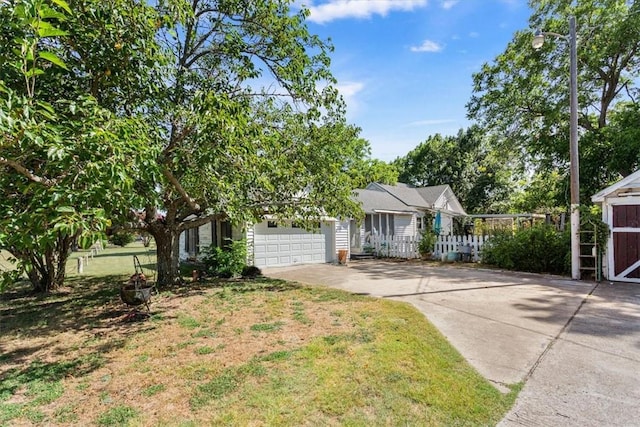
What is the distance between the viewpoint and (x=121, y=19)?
16.5 feet

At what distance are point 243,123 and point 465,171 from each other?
101 feet

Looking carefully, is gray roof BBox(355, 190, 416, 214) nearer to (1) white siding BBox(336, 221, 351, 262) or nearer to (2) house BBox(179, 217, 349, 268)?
(1) white siding BBox(336, 221, 351, 262)

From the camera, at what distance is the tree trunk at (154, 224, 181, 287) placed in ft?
29.9

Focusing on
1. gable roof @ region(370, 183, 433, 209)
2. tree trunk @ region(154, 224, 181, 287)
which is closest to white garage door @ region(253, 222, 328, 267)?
tree trunk @ region(154, 224, 181, 287)

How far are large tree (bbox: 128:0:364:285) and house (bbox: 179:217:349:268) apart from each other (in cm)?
280

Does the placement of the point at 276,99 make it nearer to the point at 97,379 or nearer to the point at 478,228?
the point at 97,379

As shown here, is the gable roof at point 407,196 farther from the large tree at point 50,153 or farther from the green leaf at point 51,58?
the green leaf at point 51,58

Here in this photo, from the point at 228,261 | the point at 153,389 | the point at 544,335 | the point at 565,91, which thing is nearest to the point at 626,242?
the point at 544,335

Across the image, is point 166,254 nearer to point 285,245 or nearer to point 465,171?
point 285,245

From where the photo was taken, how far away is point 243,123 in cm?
531

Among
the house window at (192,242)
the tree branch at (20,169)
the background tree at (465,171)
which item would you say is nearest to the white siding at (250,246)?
the house window at (192,242)

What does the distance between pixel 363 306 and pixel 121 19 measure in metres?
6.32

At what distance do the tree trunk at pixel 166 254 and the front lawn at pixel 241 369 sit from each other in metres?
2.42

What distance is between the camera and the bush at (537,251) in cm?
1095
